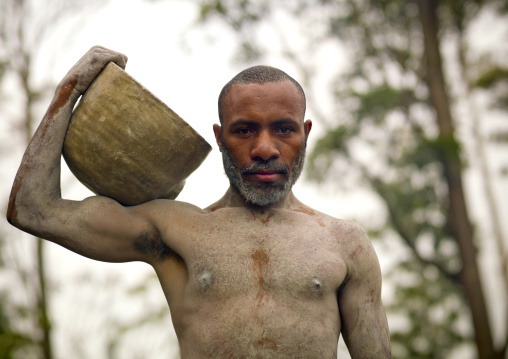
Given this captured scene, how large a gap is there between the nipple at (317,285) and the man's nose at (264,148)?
1.78 ft

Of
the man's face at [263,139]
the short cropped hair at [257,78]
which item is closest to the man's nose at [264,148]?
the man's face at [263,139]

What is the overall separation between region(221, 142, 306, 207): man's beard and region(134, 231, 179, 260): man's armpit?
414 millimetres

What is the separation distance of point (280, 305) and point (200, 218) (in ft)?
1.73

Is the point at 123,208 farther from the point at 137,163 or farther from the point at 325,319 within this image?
the point at 325,319

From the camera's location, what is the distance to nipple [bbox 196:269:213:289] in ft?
7.98

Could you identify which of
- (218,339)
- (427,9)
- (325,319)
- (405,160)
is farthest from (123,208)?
(427,9)

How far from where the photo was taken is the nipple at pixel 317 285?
2.44 metres

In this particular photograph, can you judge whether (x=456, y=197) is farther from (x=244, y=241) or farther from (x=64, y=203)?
(x=64, y=203)

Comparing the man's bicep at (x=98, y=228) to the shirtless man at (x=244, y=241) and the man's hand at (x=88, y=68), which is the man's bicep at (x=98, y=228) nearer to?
the shirtless man at (x=244, y=241)

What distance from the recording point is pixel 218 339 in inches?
92.8

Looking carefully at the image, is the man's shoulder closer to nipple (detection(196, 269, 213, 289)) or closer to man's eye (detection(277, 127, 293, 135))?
nipple (detection(196, 269, 213, 289))

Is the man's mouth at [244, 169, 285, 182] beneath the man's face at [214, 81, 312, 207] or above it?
beneath

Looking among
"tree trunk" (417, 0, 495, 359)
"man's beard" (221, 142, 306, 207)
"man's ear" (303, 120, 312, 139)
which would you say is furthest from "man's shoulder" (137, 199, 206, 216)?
"tree trunk" (417, 0, 495, 359)

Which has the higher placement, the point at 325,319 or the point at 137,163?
the point at 137,163
